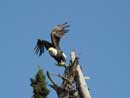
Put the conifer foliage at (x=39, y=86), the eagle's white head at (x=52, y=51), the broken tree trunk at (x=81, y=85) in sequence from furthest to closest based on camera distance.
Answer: the conifer foliage at (x=39, y=86) → the eagle's white head at (x=52, y=51) → the broken tree trunk at (x=81, y=85)

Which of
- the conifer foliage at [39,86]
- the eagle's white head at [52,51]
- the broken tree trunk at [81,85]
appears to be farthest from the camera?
the conifer foliage at [39,86]

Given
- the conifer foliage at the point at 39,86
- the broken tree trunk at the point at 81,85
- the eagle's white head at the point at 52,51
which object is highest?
the conifer foliage at the point at 39,86

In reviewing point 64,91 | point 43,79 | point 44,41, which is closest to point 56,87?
point 64,91

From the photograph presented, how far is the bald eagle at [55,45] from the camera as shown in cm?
1644

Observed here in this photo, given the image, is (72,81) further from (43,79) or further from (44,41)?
(43,79)

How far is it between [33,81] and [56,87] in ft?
57.4

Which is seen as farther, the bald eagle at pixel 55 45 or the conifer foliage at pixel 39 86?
the conifer foliage at pixel 39 86

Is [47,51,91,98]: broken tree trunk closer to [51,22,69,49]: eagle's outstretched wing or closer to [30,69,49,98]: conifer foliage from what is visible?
[51,22,69,49]: eagle's outstretched wing

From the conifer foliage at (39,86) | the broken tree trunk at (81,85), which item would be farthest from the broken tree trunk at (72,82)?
the conifer foliage at (39,86)

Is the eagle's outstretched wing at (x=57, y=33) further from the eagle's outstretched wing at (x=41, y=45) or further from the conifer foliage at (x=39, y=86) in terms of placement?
the conifer foliage at (x=39, y=86)

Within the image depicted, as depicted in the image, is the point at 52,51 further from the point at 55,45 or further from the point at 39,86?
the point at 39,86

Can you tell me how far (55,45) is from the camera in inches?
658

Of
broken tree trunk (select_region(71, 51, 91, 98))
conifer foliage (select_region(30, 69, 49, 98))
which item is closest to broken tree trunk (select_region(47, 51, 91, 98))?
broken tree trunk (select_region(71, 51, 91, 98))

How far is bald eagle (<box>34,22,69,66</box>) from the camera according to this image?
16.4 meters
